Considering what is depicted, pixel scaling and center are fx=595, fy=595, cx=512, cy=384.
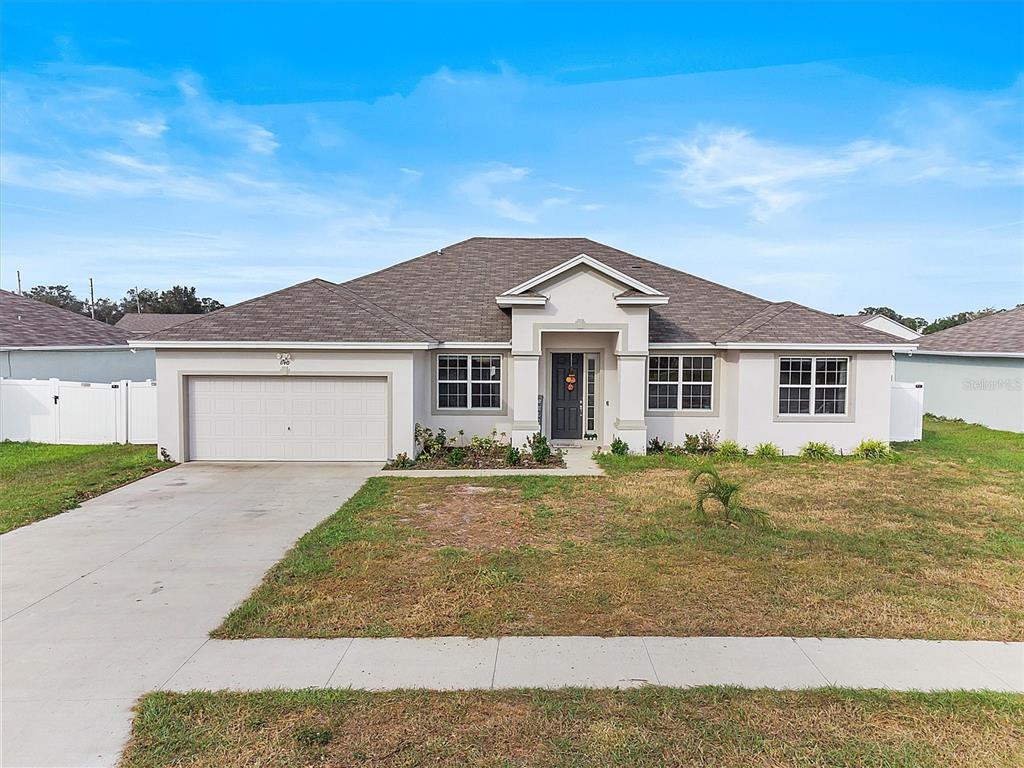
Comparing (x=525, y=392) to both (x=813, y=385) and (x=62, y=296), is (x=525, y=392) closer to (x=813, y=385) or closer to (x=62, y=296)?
(x=813, y=385)

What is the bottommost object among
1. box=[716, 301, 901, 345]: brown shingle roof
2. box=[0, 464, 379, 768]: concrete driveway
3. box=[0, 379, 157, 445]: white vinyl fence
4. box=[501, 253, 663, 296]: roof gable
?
box=[0, 464, 379, 768]: concrete driveway

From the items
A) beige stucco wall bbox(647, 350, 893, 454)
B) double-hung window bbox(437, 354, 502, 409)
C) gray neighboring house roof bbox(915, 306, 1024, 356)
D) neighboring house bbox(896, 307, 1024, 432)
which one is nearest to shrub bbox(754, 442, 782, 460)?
beige stucco wall bbox(647, 350, 893, 454)

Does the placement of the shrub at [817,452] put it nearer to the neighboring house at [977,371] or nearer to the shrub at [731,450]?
the shrub at [731,450]

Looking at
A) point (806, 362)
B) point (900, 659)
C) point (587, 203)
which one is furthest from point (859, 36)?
point (900, 659)

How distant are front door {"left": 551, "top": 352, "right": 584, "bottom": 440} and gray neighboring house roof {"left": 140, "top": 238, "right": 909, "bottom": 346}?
1793 millimetres

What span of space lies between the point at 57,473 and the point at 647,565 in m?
12.6

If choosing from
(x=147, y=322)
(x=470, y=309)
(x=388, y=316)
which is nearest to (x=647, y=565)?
(x=388, y=316)

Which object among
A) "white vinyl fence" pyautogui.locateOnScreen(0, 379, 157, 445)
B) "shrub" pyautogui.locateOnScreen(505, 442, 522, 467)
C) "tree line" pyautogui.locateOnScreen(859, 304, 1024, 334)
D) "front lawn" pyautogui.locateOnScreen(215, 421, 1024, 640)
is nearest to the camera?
"front lawn" pyautogui.locateOnScreen(215, 421, 1024, 640)

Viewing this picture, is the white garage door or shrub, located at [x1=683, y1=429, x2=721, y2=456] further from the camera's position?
shrub, located at [x1=683, y1=429, x2=721, y2=456]

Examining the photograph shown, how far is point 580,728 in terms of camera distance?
157 inches

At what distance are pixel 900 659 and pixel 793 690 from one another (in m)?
1.21

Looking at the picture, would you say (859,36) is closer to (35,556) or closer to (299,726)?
(299,726)

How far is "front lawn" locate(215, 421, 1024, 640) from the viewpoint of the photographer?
5609 mm

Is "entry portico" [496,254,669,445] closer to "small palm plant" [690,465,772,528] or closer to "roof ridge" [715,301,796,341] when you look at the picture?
"roof ridge" [715,301,796,341]
